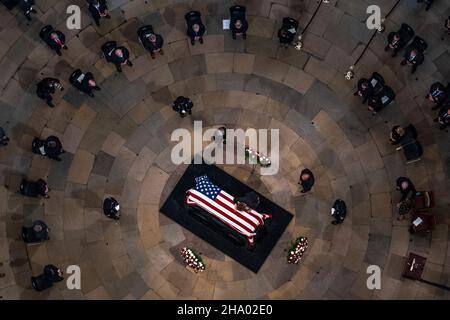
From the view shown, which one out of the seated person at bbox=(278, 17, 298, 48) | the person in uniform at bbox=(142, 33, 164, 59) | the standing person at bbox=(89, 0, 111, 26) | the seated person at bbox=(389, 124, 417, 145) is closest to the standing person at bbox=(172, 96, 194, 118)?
the person in uniform at bbox=(142, 33, 164, 59)

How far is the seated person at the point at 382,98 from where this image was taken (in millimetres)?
24438

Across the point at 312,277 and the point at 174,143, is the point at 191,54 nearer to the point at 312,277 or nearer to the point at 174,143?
the point at 174,143

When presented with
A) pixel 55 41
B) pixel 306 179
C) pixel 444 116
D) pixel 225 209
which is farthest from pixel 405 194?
pixel 55 41

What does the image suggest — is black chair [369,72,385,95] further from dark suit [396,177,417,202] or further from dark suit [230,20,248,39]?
dark suit [230,20,248,39]

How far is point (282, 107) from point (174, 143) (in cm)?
517

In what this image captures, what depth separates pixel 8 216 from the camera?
24047mm

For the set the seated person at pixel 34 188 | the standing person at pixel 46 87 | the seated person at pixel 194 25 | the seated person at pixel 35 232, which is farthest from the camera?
the seated person at pixel 194 25

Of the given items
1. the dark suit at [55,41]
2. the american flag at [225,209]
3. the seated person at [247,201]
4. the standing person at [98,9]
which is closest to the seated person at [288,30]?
the seated person at [247,201]

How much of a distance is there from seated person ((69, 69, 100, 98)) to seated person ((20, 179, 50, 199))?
4418 millimetres

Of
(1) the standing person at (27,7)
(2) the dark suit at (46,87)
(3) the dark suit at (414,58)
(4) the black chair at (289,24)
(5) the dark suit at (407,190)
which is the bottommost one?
(2) the dark suit at (46,87)

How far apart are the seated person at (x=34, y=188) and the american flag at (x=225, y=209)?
6.08 meters

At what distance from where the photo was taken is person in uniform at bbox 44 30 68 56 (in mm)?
24602

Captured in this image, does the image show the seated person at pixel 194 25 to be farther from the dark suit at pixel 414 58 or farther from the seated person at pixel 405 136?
the seated person at pixel 405 136

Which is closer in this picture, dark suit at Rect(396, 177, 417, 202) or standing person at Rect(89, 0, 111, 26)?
dark suit at Rect(396, 177, 417, 202)
